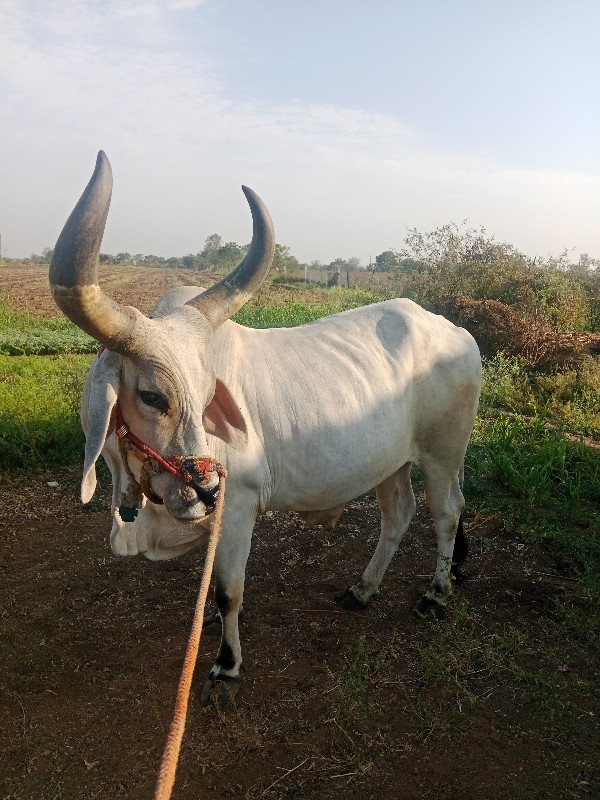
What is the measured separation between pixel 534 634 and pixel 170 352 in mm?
2723

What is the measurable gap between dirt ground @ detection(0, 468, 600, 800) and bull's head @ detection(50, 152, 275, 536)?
1191mm

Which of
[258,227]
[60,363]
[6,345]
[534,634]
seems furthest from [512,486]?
[6,345]

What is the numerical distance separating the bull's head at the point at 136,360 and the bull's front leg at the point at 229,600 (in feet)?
1.96

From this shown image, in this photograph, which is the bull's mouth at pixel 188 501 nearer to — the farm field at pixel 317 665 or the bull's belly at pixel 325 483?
the bull's belly at pixel 325 483

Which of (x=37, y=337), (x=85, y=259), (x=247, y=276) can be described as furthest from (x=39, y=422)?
(x=37, y=337)

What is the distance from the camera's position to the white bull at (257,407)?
8.15 feet

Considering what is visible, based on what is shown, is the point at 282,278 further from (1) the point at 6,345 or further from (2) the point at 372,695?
(2) the point at 372,695

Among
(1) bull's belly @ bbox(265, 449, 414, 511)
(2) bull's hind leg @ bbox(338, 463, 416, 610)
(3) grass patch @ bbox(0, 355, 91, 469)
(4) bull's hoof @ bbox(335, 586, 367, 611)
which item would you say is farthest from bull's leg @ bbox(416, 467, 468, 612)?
(3) grass patch @ bbox(0, 355, 91, 469)

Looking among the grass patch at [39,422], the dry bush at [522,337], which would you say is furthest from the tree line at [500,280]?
the grass patch at [39,422]

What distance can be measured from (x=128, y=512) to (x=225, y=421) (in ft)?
1.91

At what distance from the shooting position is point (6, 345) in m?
12.1

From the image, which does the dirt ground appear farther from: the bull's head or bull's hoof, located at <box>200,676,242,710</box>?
the bull's head

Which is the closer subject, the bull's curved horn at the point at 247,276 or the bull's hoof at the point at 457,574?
the bull's curved horn at the point at 247,276

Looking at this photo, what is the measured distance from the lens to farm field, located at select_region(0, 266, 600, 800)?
9.19ft
